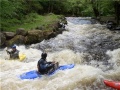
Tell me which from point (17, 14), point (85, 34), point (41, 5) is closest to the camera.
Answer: point (85, 34)

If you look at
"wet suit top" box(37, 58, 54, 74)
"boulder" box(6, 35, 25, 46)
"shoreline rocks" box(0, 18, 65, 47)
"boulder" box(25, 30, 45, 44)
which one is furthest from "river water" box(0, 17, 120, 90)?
"boulder" box(6, 35, 25, 46)

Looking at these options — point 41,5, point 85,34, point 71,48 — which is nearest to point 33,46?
point 71,48

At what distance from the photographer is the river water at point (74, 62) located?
9.73m

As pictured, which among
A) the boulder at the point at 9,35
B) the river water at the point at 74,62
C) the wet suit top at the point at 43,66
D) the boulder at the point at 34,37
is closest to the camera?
the river water at the point at 74,62

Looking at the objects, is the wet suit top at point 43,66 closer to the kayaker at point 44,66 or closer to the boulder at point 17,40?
the kayaker at point 44,66

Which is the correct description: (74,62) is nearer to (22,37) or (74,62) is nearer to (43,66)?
(43,66)

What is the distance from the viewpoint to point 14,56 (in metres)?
13.3

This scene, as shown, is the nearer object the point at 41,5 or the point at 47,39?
the point at 47,39

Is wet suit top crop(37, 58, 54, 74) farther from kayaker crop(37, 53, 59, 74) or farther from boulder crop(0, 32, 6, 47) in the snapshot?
boulder crop(0, 32, 6, 47)

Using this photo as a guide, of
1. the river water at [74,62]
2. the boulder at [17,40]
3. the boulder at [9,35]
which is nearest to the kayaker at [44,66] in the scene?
the river water at [74,62]

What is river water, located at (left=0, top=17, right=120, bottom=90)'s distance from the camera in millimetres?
9734

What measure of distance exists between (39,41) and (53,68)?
24.7ft

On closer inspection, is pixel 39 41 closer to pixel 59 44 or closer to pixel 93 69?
pixel 59 44

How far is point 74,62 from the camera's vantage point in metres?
12.7
